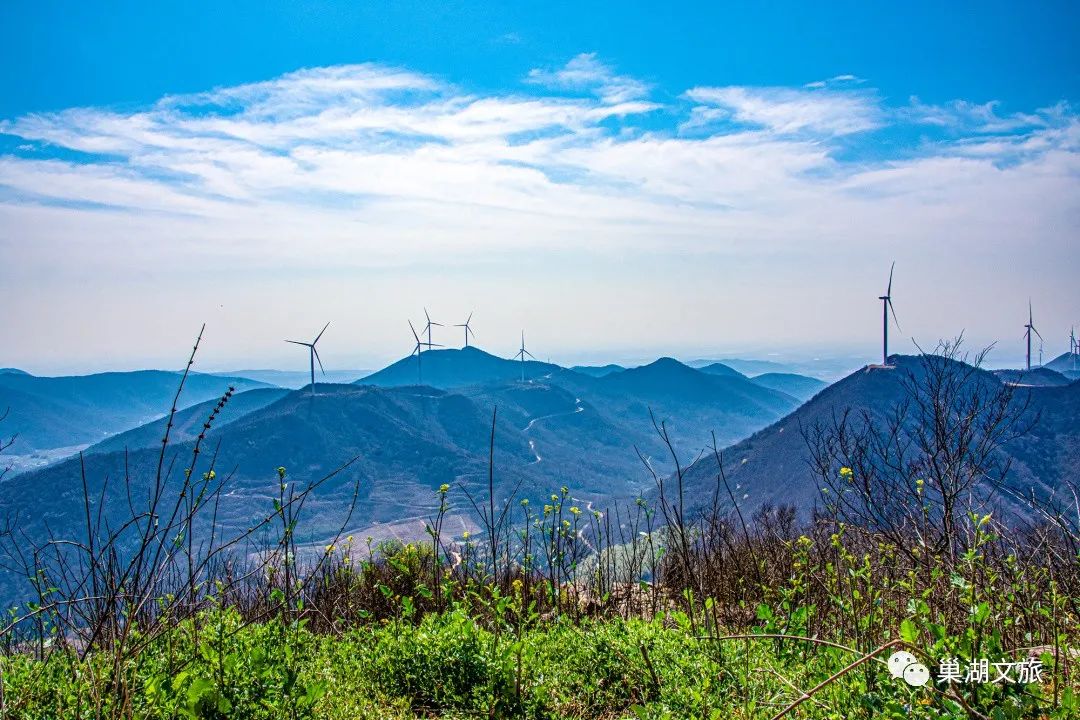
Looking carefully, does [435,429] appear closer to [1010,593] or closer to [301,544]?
[301,544]

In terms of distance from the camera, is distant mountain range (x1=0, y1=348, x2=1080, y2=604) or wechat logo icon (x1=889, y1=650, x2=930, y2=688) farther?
distant mountain range (x1=0, y1=348, x2=1080, y2=604)

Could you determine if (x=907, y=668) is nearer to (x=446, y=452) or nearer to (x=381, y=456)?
(x=446, y=452)

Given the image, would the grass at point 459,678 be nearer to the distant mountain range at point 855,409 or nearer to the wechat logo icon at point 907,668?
the wechat logo icon at point 907,668

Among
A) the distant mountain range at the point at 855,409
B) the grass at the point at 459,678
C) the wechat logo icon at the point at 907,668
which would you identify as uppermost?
the wechat logo icon at the point at 907,668

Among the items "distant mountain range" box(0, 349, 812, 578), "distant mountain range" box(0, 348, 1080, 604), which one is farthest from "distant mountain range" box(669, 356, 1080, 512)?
"distant mountain range" box(0, 349, 812, 578)

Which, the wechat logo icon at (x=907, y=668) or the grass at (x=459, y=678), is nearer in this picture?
the wechat logo icon at (x=907, y=668)

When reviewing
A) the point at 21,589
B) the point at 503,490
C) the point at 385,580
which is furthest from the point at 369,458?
the point at 385,580

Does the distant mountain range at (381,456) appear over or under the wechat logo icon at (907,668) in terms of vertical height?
under

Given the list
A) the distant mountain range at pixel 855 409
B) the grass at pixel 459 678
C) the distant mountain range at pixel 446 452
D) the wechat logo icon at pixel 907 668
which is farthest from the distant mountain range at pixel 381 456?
the wechat logo icon at pixel 907 668

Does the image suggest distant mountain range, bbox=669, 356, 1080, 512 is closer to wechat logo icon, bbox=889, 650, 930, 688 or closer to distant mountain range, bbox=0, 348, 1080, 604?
distant mountain range, bbox=0, 348, 1080, 604
